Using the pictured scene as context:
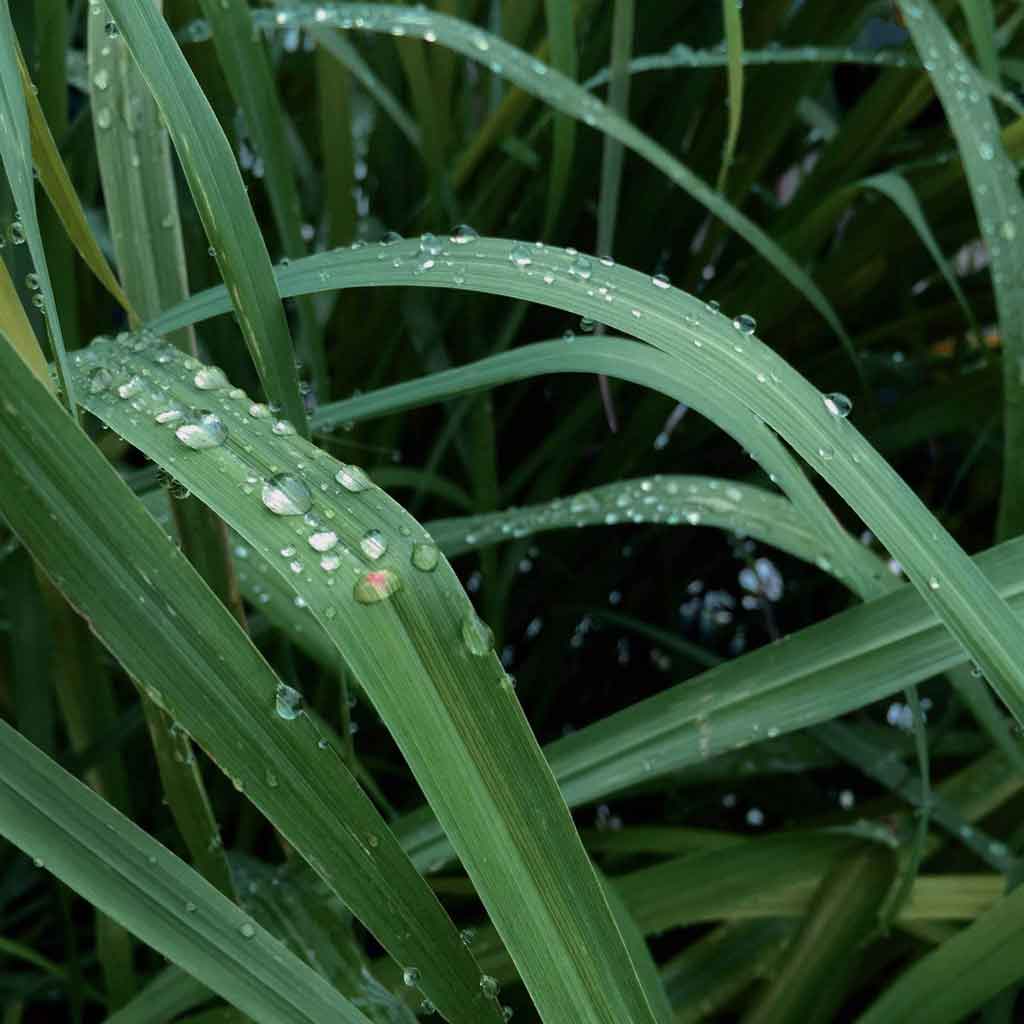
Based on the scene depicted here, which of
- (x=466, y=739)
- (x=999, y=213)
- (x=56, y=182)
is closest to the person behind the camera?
(x=466, y=739)

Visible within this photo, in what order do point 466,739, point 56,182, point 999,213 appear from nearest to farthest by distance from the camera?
point 466,739 → point 56,182 → point 999,213

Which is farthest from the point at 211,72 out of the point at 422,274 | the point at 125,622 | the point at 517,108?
the point at 125,622

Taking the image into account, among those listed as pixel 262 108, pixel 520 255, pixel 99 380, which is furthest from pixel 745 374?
pixel 262 108

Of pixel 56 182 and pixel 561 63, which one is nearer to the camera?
pixel 56 182

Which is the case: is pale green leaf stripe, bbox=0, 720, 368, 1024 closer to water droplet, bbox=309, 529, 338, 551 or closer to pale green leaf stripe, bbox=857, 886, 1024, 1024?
water droplet, bbox=309, 529, 338, 551

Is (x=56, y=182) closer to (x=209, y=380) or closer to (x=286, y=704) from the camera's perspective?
(x=209, y=380)

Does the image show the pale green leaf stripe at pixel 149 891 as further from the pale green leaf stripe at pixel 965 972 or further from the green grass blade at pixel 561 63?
the green grass blade at pixel 561 63

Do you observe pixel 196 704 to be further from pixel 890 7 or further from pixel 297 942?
pixel 890 7
